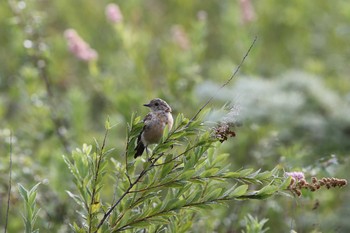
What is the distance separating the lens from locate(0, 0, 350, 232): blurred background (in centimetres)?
407

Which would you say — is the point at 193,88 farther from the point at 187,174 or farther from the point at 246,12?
the point at 187,174

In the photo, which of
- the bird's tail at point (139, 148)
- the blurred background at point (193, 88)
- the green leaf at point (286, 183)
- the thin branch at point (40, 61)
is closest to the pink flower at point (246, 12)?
the blurred background at point (193, 88)

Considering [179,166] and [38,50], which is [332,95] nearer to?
[38,50]

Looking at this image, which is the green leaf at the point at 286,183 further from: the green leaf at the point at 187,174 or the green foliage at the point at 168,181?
the green leaf at the point at 187,174

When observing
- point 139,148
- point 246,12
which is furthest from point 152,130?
point 246,12

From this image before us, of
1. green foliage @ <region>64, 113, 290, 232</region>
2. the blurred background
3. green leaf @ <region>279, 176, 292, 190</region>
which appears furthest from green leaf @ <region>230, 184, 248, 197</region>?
the blurred background

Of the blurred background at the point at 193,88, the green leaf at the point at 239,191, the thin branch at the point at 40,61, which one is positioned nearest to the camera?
the green leaf at the point at 239,191

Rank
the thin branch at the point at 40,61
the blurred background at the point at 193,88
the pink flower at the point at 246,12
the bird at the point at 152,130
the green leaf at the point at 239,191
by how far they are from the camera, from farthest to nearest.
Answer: the pink flower at the point at 246,12
the thin branch at the point at 40,61
the blurred background at the point at 193,88
the bird at the point at 152,130
the green leaf at the point at 239,191

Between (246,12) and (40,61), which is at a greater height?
(246,12)

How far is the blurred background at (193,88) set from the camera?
407 centimetres

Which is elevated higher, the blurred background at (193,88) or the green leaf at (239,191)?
the blurred background at (193,88)

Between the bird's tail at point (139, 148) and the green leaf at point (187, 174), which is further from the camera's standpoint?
the bird's tail at point (139, 148)

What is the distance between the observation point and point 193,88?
5.14 m

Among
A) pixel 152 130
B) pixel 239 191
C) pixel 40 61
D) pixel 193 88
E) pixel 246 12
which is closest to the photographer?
pixel 239 191
